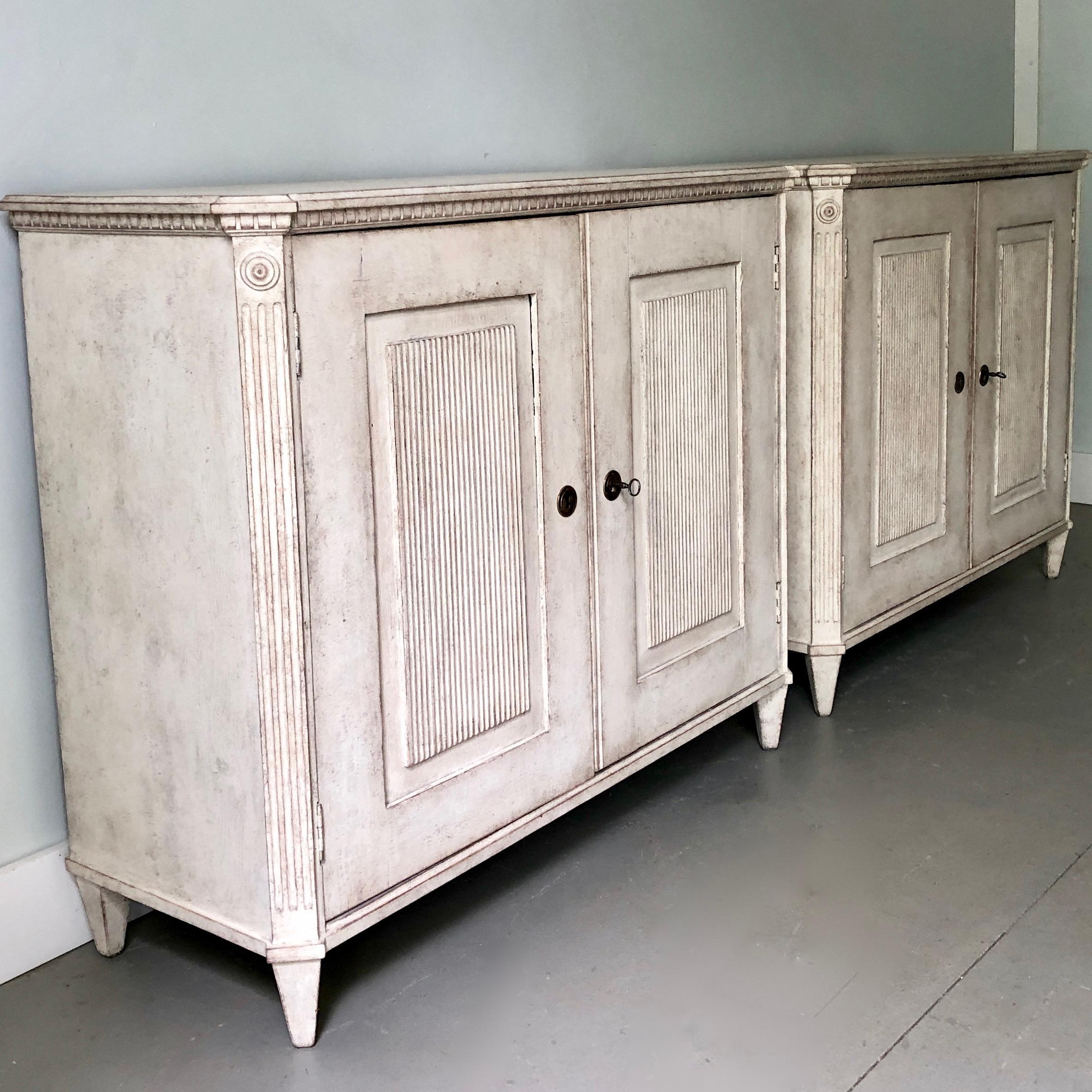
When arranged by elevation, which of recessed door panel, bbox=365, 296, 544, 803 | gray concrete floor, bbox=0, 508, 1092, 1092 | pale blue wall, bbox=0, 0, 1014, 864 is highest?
pale blue wall, bbox=0, 0, 1014, 864

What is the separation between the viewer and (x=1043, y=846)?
2.13 meters

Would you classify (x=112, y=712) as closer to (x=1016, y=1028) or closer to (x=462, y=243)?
(x=462, y=243)

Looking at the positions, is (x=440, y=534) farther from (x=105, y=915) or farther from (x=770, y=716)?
(x=770, y=716)

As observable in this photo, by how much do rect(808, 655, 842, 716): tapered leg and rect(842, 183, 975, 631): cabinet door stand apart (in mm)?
78

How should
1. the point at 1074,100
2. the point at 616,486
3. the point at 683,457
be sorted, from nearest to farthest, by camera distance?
the point at 616,486 → the point at 683,457 → the point at 1074,100

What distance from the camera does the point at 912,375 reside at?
2.75m

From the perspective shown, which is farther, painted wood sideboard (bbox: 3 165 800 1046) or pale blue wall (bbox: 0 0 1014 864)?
pale blue wall (bbox: 0 0 1014 864)

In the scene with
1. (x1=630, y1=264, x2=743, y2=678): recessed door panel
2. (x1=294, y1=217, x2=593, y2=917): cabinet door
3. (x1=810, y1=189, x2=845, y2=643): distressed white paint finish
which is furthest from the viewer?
(x1=810, y1=189, x2=845, y2=643): distressed white paint finish

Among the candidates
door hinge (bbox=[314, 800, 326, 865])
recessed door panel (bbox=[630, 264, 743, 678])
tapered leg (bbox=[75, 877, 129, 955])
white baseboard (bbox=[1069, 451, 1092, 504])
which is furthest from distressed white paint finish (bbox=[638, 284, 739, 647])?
white baseboard (bbox=[1069, 451, 1092, 504])

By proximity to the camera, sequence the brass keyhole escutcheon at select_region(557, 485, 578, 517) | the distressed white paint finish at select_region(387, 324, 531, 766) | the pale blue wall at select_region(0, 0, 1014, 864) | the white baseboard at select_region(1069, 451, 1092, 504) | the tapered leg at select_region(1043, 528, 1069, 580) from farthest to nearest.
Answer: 1. the white baseboard at select_region(1069, 451, 1092, 504)
2. the tapered leg at select_region(1043, 528, 1069, 580)
3. the brass keyhole escutcheon at select_region(557, 485, 578, 517)
4. the pale blue wall at select_region(0, 0, 1014, 864)
5. the distressed white paint finish at select_region(387, 324, 531, 766)

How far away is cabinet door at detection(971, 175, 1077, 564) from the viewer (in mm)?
2982

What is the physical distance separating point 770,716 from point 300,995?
112 centimetres

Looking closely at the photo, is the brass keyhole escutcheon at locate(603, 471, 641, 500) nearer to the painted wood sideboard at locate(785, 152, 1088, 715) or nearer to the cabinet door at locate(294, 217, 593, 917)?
the cabinet door at locate(294, 217, 593, 917)

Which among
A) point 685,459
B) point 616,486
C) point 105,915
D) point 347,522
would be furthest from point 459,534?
point 105,915
